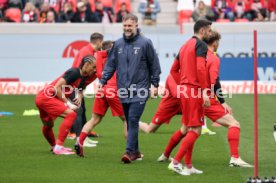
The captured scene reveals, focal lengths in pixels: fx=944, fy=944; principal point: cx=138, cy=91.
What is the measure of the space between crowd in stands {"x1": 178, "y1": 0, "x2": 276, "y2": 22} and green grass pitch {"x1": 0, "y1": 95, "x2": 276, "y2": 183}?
1281cm

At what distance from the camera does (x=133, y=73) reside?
15.5 m

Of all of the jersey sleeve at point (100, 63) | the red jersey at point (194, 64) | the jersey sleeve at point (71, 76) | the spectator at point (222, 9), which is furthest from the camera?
the spectator at point (222, 9)

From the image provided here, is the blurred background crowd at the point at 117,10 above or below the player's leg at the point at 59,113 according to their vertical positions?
below

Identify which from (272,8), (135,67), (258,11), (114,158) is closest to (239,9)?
(258,11)

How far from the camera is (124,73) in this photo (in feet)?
51.0

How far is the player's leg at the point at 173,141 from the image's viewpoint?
15.0 meters

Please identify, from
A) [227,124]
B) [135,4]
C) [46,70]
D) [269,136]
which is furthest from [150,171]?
[135,4]

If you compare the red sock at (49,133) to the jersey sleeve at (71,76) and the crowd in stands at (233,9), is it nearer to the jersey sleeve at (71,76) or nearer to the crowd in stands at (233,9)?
the jersey sleeve at (71,76)

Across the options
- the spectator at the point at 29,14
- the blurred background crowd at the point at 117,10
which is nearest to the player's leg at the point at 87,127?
the blurred background crowd at the point at 117,10

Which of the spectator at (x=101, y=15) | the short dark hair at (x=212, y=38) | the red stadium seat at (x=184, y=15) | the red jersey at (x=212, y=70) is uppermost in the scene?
the short dark hair at (x=212, y=38)

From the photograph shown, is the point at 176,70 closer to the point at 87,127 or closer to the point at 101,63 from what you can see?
the point at 87,127

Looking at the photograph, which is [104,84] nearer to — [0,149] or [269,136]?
[0,149]

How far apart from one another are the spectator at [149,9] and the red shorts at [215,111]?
64.8ft

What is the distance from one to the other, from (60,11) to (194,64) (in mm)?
Answer: 21883
